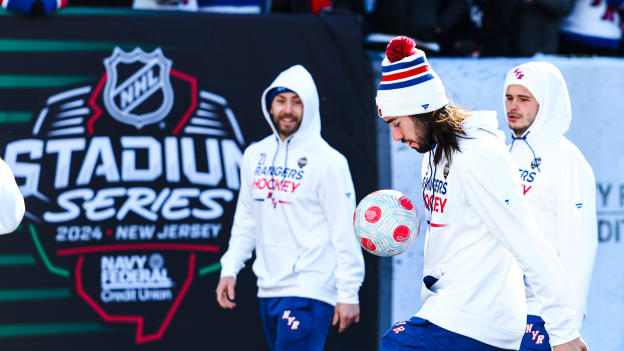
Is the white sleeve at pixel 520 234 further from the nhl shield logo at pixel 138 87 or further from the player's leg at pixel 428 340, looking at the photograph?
the nhl shield logo at pixel 138 87

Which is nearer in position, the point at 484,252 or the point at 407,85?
the point at 484,252

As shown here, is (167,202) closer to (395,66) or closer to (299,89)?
(299,89)

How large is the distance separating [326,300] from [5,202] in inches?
94.6

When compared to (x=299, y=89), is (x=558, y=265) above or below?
below

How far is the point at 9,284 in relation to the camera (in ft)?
20.9

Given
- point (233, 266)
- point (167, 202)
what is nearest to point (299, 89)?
point (233, 266)

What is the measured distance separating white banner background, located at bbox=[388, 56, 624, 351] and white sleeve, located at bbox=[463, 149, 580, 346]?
3633mm

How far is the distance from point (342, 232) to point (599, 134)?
10.2 feet

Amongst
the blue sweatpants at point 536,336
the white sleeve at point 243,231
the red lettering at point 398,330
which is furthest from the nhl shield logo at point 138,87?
the red lettering at point 398,330

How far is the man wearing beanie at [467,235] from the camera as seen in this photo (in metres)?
3.41

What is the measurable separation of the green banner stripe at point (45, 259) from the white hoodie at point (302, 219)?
4.99 feet

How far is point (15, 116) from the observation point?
21.1 ft

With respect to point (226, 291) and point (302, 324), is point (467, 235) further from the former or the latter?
point (226, 291)

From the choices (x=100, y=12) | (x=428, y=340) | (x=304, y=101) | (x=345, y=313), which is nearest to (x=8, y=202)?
(x=428, y=340)
